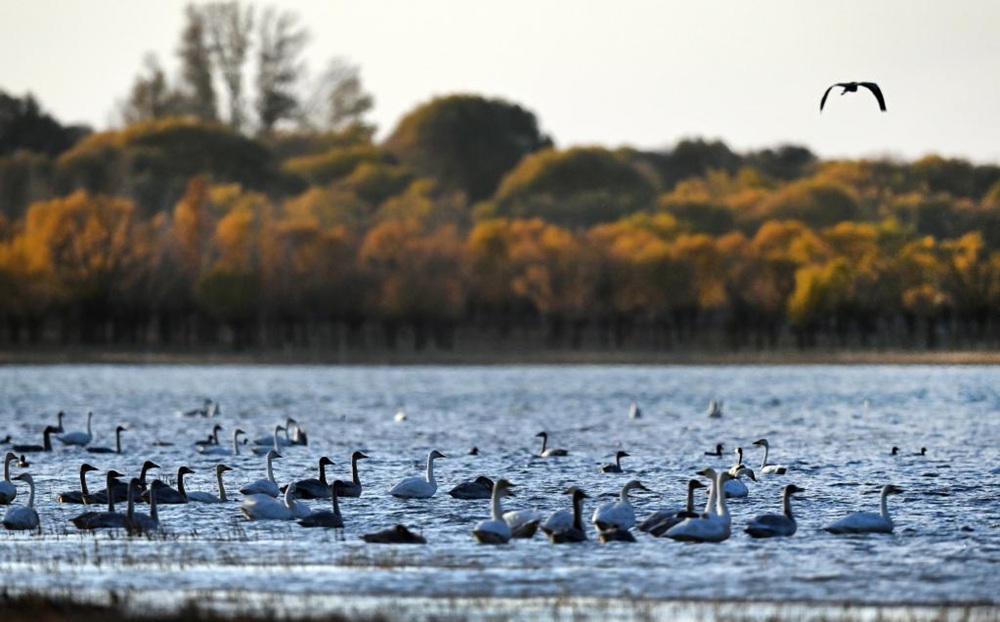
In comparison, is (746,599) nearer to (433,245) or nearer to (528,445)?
(528,445)

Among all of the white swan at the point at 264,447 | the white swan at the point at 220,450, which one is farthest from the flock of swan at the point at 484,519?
the white swan at the point at 264,447

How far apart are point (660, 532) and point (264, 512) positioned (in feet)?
24.9

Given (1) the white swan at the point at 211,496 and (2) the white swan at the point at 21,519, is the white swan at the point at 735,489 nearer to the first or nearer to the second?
(1) the white swan at the point at 211,496

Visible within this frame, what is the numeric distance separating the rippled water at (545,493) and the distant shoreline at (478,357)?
139ft

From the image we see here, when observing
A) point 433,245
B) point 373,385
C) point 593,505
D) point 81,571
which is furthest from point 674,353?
point 81,571

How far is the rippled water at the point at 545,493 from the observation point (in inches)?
979

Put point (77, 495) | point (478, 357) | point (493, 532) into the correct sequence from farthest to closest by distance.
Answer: point (478, 357) → point (77, 495) → point (493, 532)

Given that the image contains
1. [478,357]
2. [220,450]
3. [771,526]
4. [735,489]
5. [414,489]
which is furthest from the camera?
[478,357]

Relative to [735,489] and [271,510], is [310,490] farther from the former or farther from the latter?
[735,489]

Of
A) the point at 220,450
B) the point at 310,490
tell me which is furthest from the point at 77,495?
the point at 220,450

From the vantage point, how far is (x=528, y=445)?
54.5m

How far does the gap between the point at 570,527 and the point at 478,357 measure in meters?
119

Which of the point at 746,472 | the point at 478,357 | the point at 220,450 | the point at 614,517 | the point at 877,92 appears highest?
the point at 877,92

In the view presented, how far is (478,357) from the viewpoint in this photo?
148m
